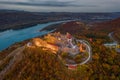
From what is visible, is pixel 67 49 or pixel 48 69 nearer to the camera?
pixel 48 69

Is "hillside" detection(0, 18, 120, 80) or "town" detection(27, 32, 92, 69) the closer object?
"hillside" detection(0, 18, 120, 80)

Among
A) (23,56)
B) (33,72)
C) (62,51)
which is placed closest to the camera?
(33,72)

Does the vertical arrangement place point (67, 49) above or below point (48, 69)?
above

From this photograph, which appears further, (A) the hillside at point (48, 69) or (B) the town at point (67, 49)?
(B) the town at point (67, 49)

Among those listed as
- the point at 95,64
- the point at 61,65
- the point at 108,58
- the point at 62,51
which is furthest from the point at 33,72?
the point at 108,58

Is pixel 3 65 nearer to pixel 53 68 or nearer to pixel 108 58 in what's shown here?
pixel 53 68

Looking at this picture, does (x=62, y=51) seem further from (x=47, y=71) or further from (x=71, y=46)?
(x=47, y=71)

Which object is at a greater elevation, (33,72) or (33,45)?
(33,45)

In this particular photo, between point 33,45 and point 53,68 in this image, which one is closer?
point 53,68

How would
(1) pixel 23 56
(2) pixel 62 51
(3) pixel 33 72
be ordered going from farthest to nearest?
(2) pixel 62 51 → (1) pixel 23 56 → (3) pixel 33 72
